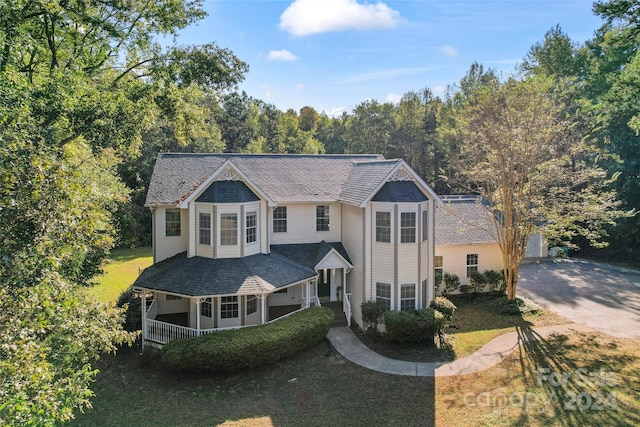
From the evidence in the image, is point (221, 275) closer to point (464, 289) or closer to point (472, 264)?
point (464, 289)

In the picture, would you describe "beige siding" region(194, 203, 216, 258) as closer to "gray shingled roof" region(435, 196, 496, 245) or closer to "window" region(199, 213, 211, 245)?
"window" region(199, 213, 211, 245)

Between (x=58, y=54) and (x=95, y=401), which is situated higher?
(x=58, y=54)

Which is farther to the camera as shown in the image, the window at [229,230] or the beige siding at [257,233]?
the beige siding at [257,233]

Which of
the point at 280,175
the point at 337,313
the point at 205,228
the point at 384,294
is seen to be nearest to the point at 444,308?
the point at 384,294

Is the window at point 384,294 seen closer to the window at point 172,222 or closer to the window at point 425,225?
the window at point 425,225

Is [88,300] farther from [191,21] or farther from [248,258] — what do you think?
[191,21]

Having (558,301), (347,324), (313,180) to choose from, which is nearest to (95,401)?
(347,324)

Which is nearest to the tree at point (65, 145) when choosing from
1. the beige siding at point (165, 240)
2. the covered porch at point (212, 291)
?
the beige siding at point (165, 240)
